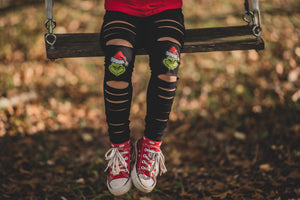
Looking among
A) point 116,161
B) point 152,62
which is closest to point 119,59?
point 152,62

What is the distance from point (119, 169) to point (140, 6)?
1092 mm

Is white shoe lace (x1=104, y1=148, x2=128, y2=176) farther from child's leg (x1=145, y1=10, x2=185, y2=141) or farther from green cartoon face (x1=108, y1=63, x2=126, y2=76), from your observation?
green cartoon face (x1=108, y1=63, x2=126, y2=76)

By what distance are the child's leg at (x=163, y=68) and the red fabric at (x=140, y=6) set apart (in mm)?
53

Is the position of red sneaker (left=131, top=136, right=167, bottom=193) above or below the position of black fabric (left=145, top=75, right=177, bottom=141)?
below

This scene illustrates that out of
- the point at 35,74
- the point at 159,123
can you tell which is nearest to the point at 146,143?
the point at 159,123

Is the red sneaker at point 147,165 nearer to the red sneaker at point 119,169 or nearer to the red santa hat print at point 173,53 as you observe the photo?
→ the red sneaker at point 119,169

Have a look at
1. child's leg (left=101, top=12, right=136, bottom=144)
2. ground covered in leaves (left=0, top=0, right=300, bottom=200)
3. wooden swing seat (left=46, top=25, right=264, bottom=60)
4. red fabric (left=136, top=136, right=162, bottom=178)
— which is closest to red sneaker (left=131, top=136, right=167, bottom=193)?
red fabric (left=136, top=136, right=162, bottom=178)

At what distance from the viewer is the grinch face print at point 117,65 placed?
175 cm

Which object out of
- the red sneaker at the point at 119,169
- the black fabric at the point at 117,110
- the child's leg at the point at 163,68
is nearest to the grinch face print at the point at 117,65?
the black fabric at the point at 117,110

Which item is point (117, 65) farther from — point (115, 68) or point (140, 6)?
point (140, 6)

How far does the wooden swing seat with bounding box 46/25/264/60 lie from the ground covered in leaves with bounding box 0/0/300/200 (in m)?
1.11

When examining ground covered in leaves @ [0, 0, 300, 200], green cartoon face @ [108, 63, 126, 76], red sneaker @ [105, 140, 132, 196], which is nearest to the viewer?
green cartoon face @ [108, 63, 126, 76]

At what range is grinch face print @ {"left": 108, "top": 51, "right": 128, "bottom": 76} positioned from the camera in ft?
5.73

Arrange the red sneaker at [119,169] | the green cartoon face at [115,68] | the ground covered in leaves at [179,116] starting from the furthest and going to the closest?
the ground covered in leaves at [179,116]
the red sneaker at [119,169]
the green cartoon face at [115,68]
